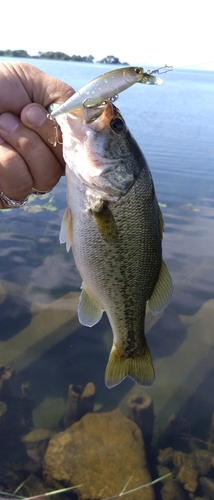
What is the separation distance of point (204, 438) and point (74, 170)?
4266mm

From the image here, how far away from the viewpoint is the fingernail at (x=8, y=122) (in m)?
2.20

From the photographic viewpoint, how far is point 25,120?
2145 millimetres

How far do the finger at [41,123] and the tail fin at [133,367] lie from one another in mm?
1387

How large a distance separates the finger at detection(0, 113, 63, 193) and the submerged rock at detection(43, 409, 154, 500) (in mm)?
3272

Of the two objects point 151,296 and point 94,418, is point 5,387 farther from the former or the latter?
point 151,296

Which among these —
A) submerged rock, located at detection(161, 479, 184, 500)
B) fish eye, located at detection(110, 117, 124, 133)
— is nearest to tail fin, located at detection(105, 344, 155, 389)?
fish eye, located at detection(110, 117, 124, 133)

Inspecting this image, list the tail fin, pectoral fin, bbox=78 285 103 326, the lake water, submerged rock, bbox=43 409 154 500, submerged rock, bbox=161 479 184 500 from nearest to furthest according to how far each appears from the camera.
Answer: pectoral fin, bbox=78 285 103 326 → the tail fin → submerged rock, bbox=43 409 154 500 → submerged rock, bbox=161 479 184 500 → the lake water

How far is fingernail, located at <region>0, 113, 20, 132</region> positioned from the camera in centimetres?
220

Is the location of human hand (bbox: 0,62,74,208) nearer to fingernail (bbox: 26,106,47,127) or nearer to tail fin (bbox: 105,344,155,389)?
fingernail (bbox: 26,106,47,127)

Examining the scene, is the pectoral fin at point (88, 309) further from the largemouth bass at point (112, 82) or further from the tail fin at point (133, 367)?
the largemouth bass at point (112, 82)

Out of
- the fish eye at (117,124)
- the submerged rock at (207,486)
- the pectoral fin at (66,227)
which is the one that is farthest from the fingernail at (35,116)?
the submerged rock at (207,486)

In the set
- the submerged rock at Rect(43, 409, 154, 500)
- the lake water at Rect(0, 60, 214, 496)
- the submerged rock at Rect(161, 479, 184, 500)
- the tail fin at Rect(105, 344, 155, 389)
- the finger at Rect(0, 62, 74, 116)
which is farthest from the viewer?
the lake water at Rect(0, 60, 214, 496)

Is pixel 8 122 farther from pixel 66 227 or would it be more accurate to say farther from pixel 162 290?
pixel 162 290

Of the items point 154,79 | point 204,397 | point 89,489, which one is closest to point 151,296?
point 154,79
